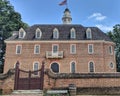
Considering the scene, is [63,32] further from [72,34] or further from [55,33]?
[72,34]

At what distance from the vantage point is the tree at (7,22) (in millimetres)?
47125

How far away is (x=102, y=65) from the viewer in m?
37.0

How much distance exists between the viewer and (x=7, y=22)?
1893 inches

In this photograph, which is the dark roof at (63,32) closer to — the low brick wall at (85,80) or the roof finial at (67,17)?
the roof finial at (67,17)

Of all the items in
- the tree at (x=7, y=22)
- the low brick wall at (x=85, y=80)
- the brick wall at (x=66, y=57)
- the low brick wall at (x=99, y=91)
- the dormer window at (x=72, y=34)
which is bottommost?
the low brick wall at (x=99, y=91)

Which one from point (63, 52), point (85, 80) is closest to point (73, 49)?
point (63, 52)

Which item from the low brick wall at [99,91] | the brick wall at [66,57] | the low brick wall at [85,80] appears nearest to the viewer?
the low brick wall at [99,91]

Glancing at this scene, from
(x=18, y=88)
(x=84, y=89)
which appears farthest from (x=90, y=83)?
(x=18, y=88)

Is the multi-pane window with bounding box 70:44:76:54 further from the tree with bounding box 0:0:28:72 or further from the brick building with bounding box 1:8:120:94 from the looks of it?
the tree with bounding box 0:0:28:72

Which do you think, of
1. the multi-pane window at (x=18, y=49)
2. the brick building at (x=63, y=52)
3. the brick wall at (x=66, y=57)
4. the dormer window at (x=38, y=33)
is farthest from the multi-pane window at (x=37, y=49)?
the multi-pane window at (x=18, y=49)

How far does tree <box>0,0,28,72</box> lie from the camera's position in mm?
47125

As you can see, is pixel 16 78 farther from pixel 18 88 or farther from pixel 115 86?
pixel 115 86

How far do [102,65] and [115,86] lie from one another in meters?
19.3

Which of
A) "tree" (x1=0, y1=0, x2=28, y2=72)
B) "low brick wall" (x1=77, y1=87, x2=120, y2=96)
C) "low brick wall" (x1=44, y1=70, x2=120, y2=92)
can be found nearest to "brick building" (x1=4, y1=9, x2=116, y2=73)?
"tree" (x1=0, y1=0, x2=28, y2=72)
